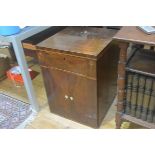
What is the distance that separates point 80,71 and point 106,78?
0.22 meters

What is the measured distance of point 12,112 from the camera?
1.58m

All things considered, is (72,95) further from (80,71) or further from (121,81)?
(121,81)

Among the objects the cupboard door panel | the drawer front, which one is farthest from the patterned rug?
the drawer front

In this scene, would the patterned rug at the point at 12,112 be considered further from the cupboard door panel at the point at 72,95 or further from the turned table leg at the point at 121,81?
the turned table leg at the point at 121,81

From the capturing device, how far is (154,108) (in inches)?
41.2

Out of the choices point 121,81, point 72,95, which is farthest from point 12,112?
point 121,81

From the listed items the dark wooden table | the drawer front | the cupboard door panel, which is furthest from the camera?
the cupboard door panel

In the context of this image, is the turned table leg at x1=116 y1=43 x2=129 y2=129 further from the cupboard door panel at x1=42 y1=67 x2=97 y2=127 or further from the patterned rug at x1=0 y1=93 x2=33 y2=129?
the patterned rug at x1=0 y1=93 x2=33 y2=129

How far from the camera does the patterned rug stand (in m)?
1.47

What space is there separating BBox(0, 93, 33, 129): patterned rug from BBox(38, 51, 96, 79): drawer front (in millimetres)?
517

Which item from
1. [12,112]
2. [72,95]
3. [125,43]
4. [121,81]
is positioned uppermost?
[125,43]
